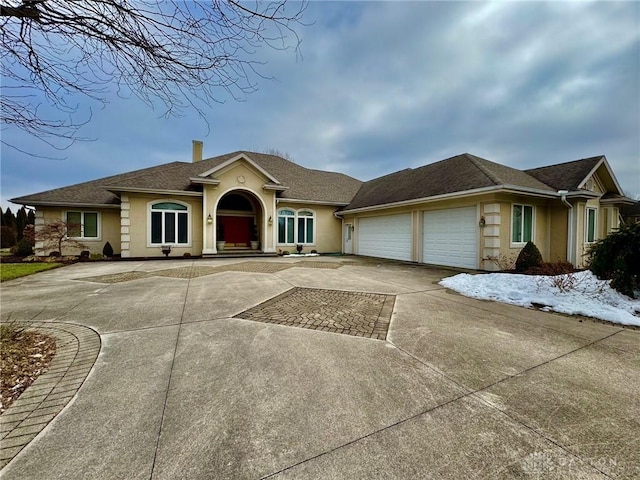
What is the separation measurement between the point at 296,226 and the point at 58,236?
1237 cm

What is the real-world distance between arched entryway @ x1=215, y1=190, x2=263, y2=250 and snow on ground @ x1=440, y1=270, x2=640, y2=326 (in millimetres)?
13587

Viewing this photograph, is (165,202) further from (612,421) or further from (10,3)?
(612,421)

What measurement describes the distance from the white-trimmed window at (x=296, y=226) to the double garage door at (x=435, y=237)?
4123mm

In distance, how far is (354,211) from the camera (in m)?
16.8

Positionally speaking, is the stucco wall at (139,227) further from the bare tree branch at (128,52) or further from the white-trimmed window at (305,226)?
the bare tree branch at (128,52)

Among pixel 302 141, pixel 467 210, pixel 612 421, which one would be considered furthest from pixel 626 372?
pixel 302 141

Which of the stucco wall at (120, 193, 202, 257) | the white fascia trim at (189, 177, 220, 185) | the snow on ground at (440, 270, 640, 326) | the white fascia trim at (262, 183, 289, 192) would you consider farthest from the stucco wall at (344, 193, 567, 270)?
the stucco wall at (120, 193, 202, 257)

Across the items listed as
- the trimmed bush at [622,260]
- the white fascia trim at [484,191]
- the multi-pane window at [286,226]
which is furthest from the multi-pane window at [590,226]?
the multi-pane window at [286,226]

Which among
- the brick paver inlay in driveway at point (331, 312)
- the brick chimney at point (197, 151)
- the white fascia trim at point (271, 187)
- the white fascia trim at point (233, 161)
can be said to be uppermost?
the brick chimney at point (197, 151)

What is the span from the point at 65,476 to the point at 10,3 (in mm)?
4153

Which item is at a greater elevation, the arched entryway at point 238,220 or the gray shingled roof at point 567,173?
the gray shingled roof at point 567,173

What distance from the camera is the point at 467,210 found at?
11078 mm

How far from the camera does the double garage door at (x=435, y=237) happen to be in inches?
433

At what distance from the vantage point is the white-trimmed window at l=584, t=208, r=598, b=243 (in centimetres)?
1223
